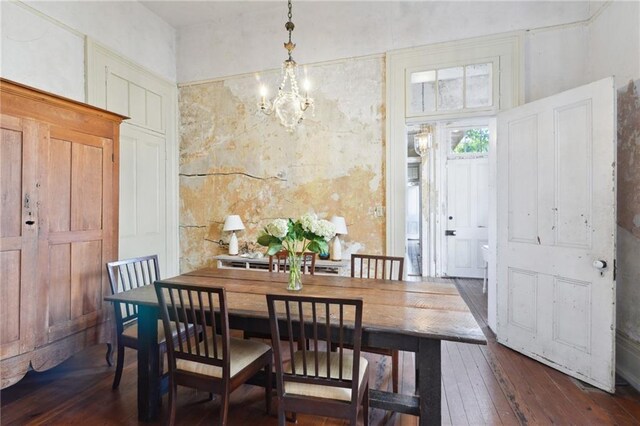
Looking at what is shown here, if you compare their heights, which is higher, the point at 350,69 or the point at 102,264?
the point at 350,69

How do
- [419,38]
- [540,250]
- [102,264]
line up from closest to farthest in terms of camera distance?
[102,264], [540,250], [419,38]

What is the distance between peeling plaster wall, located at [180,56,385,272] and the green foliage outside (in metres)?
3.03

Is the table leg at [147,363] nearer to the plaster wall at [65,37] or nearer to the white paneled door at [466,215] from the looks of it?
the plaster wall at [65,37]

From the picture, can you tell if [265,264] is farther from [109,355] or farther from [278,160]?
[109,355]

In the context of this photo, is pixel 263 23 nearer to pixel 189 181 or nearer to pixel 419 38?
pixel 419 38

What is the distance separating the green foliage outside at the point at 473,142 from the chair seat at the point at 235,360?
5.21 m

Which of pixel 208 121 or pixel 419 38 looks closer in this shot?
pixel 419 38

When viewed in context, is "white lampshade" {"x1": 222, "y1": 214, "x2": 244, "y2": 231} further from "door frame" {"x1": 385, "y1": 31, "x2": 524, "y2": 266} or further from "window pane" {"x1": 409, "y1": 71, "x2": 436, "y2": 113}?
"window pane" {"x1": 409, "y1": 71, "x2": 436, "y2": 113}

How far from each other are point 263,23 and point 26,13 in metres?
2.25

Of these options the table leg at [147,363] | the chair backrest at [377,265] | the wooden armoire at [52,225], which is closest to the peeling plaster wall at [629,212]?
the chair backrest at [377,265]

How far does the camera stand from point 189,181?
14.0ft

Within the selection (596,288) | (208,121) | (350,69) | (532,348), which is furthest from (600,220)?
(208,121)

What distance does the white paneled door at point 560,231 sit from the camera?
2355mm

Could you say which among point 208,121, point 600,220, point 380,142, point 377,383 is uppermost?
point 208,121
